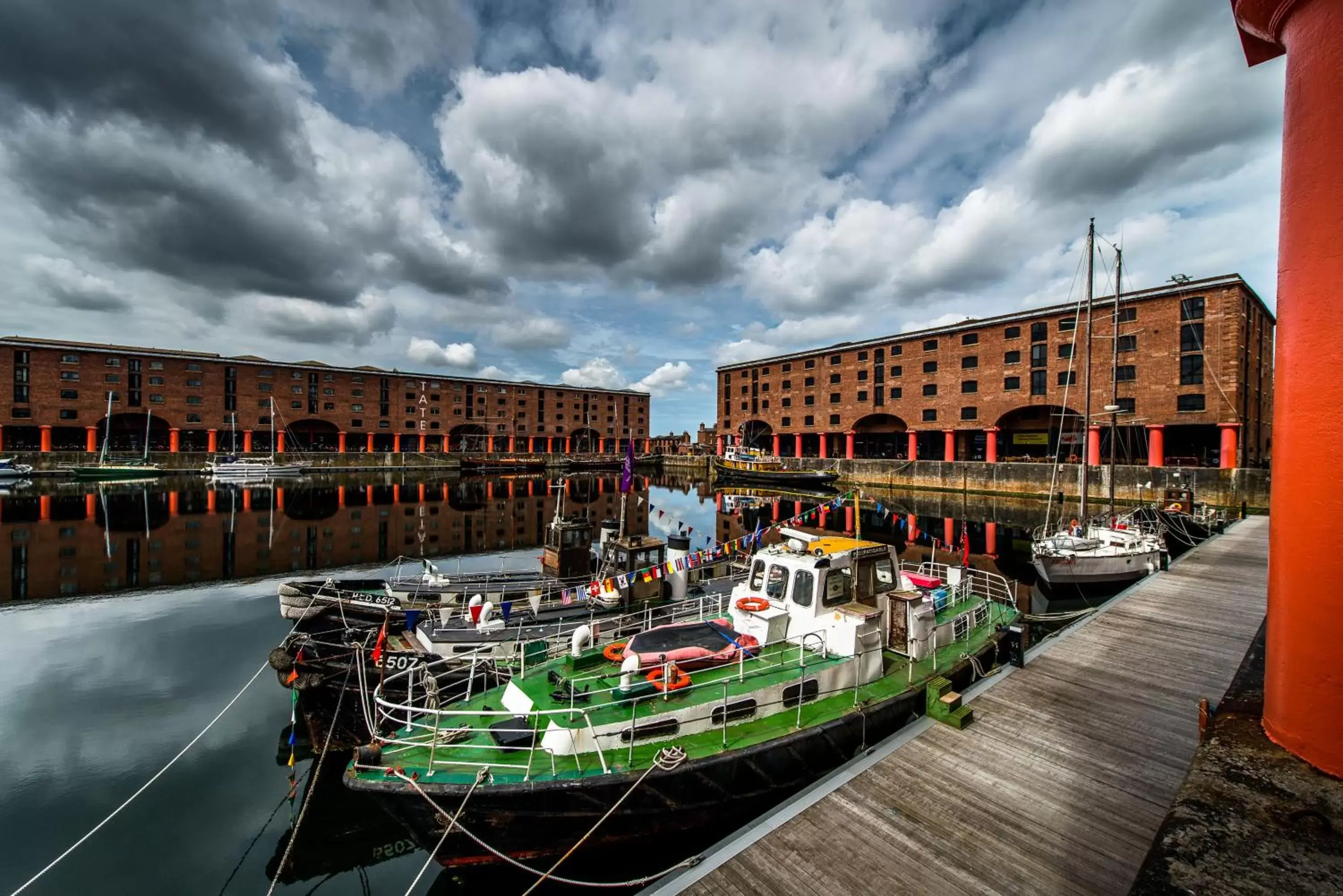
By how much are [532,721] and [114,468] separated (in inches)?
3454

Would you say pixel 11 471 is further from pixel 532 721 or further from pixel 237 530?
pixel 532 721

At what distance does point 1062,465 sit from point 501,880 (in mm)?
53478

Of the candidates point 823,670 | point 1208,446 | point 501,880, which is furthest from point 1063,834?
point 1208,446

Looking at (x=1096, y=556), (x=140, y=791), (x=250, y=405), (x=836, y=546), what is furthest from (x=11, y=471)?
(x=1096, y=556)

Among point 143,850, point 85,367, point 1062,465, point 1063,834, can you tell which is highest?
point 85,367

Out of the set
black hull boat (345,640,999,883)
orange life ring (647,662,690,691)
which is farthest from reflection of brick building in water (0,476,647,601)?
orange life ring (647,662,690,691)

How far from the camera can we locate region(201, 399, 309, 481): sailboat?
229ft

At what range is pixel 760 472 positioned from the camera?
6825 cm

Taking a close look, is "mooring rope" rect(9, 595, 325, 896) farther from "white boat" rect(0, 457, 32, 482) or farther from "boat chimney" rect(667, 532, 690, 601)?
"white boat" rect(0, 457, 32, 482)

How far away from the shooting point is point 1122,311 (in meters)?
46.9

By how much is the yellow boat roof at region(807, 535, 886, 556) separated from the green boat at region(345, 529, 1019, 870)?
0.24ft

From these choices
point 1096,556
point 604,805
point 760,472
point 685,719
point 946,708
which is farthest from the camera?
point 760,472

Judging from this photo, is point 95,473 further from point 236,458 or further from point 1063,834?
point 1063,834

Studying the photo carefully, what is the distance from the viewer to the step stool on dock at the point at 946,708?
8.48 metres
